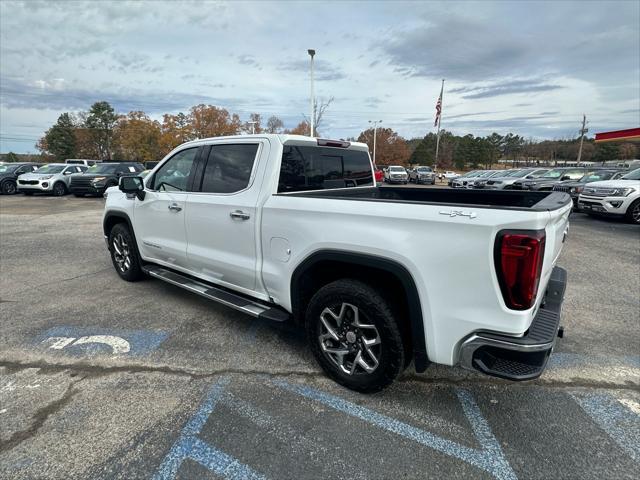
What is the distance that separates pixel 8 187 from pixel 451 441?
24633mm

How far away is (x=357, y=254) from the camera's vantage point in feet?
7.89

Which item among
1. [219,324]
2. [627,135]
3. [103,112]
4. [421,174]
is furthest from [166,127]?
[219,324]

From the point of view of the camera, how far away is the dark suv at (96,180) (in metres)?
16.9

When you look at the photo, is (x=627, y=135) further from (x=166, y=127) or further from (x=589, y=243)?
(x=166, y=127)

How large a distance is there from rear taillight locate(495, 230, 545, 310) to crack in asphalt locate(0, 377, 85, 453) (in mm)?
2943

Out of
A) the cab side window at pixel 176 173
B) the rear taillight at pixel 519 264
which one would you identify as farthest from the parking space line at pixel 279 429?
Answer: the cab side window at pixel 176 173

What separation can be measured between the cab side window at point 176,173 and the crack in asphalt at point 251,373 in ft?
5.90

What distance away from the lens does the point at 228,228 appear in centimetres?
326

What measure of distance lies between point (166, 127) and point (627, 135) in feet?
173

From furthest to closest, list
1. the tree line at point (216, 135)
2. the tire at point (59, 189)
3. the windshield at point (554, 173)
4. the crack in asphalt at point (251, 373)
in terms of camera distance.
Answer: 1. the tree line at point (216, 135)
2. the tire at point (59, 189)
3. the windshield at point (554, 173)
4. the crack in asphalt at point (251, 373)

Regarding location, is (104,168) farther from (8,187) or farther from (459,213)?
(459,213)

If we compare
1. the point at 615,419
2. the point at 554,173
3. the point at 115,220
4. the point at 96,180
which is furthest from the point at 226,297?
the point at 554,173

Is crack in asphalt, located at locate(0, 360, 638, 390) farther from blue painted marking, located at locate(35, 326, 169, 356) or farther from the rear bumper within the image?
the rear bumper

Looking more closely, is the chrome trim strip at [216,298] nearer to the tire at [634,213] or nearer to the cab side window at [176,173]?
the cab side window at [176,173]
